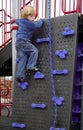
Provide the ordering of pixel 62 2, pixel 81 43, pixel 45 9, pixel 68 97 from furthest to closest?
pixel 45 9 → pixel 62 2 → pixel 81 43 → pixel 68 97

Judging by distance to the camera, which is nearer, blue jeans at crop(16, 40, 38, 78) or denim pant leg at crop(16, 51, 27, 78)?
blue jeans at crop(16, 40, 38, 78)

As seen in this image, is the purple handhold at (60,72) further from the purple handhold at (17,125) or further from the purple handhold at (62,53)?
the purple handhold at (17,125)

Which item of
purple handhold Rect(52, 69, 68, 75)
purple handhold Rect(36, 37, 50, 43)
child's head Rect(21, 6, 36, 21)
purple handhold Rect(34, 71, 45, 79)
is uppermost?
child's head Rect(21, 6, 36, 21)

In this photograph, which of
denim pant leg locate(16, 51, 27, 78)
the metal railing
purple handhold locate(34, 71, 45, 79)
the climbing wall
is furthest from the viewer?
the metal railing

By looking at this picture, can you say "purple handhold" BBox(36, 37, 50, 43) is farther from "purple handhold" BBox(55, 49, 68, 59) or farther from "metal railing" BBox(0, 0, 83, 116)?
"metal railing" BBox(0, 0, 83, 116)

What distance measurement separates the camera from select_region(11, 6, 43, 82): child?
420 centimetres

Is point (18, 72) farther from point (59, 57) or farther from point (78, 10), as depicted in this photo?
point (78, 10)

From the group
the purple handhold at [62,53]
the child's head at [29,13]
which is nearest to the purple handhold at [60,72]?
the purple handhold at [62,53]

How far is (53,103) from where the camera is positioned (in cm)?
399

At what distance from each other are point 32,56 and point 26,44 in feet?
0.58

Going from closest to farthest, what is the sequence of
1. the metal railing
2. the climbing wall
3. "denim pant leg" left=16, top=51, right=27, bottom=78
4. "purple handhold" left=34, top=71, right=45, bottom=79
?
1. the climbing wall
2. "purple handhold" left=34, top=71, right=45, bottom=79
3. "denim pant leg" left=16, top=51, right=27, bottom=78
4. the metal railing

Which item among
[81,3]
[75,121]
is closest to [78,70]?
[75,121]

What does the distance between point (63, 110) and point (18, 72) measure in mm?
840

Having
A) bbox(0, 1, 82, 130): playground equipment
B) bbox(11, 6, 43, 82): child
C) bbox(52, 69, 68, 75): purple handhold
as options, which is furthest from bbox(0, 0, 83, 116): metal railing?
bbox(52, 69, 68, 75): purple handhold
